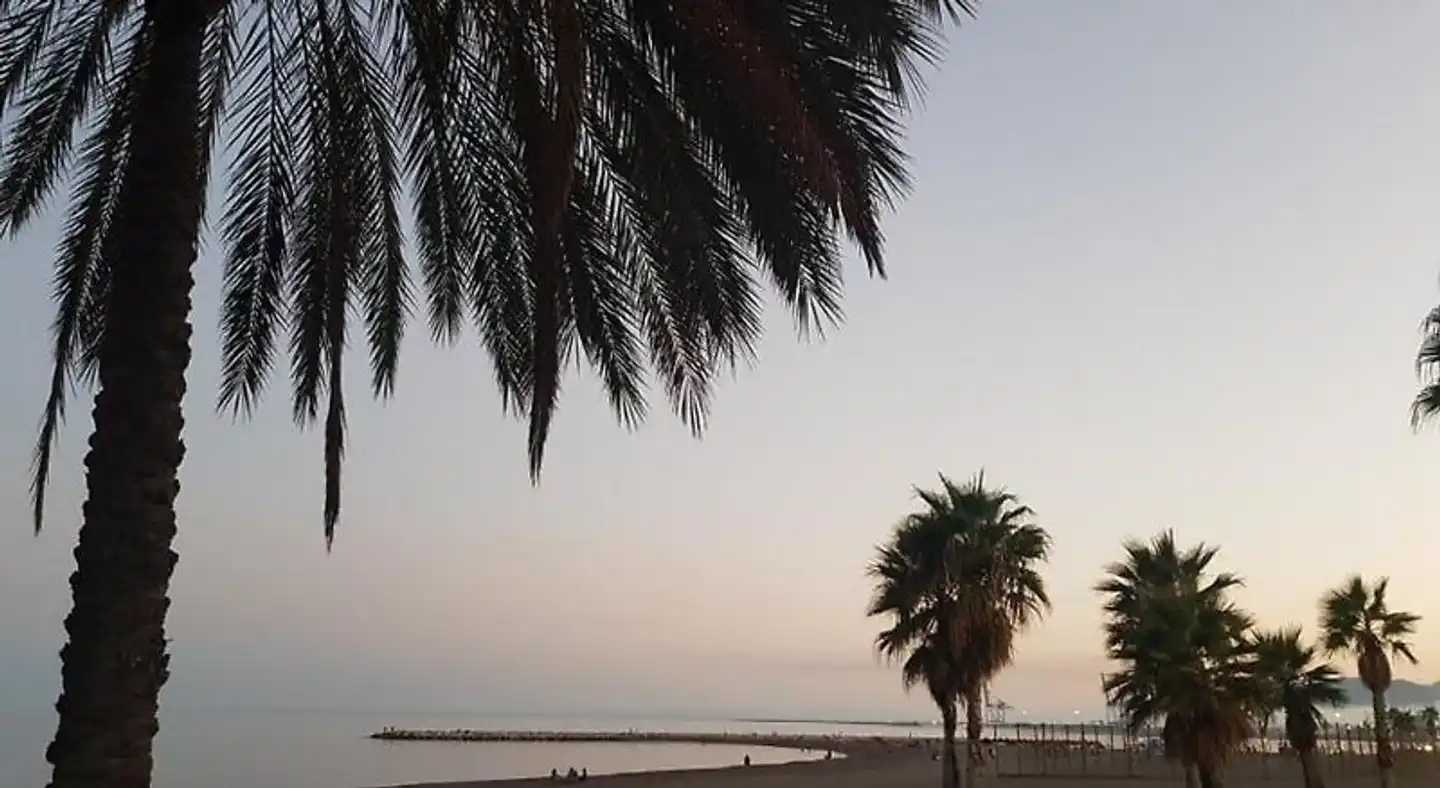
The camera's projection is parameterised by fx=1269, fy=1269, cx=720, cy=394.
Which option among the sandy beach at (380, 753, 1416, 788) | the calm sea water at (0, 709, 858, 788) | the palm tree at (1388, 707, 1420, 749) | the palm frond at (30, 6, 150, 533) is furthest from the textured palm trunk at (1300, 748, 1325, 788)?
the calm sea water at (0, 709, 858, 788)

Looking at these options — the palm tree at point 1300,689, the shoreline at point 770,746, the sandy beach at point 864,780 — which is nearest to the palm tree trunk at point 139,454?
the palm tree at point 1300,689

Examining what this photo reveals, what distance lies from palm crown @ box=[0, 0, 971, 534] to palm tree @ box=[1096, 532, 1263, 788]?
14615mm

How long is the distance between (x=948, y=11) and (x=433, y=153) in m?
3.40

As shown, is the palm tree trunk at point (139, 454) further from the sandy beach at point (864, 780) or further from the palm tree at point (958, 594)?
the sandy beach at point (864, 780)

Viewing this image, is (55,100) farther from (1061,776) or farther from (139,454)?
(1061,776)

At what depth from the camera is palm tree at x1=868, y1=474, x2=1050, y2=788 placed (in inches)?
914

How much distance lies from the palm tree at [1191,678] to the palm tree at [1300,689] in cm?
477

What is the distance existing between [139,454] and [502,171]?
2.74m

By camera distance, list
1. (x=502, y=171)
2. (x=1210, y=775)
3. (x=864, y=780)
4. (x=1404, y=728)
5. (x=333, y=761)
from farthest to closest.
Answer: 1. (x=333, y=761)
2. (x=864, y=780)
3. (x=1404, y=728)
4. (x=1210, y=775)
5. (x=502, y=171)

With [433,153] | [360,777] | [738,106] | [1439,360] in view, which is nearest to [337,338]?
[433,153]

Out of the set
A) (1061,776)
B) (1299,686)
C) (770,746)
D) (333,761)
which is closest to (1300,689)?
(1299,686)

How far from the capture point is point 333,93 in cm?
823

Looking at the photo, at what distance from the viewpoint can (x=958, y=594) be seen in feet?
76.9

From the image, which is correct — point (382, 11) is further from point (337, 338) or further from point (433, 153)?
point (337, 338)
